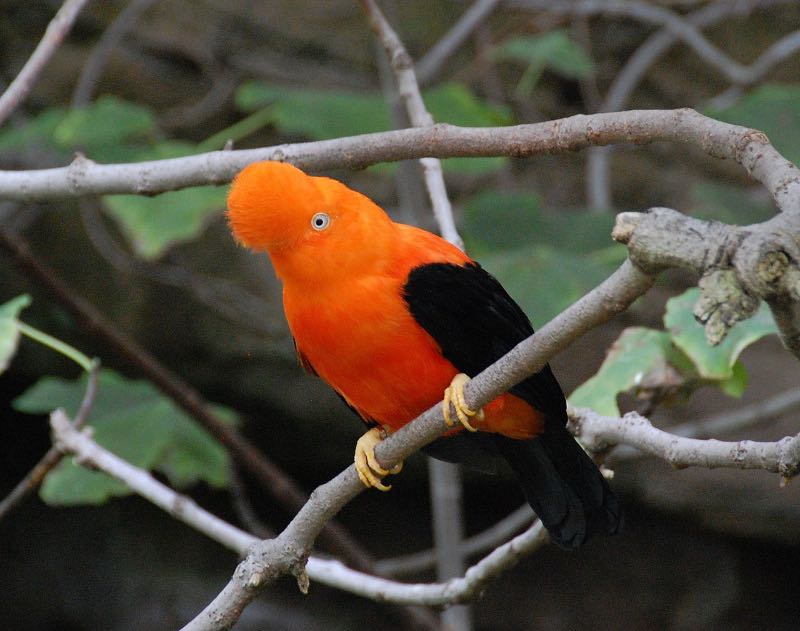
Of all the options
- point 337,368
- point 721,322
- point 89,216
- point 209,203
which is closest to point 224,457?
point 209,203

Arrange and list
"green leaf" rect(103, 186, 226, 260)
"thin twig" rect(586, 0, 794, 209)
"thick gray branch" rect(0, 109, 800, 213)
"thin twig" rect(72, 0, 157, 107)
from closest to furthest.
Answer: "thick gray branch" rect(0, 109, 800, 213)
"green leaf" rect(103, 186, 226, 260)
"thin twig" rect(72, 0, 157, 107)
"thin twig" rect(586, 0, 794, 209)

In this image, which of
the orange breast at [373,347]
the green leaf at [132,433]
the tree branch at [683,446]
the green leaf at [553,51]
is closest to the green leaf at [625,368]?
the tree branch at [683,446]

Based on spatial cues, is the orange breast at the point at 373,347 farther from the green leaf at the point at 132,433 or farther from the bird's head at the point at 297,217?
the green leaf at the point at 132,433

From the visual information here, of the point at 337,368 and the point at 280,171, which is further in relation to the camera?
the point at 337,368

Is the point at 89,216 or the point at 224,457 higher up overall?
the point at 89,216

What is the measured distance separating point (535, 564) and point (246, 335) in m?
1.76

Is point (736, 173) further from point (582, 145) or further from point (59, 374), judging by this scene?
point (582, 145)

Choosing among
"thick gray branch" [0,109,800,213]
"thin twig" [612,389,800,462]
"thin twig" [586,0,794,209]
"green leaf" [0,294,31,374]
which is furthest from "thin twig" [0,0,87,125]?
"thin twig" [586,0,794,209]

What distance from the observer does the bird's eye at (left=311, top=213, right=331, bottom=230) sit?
1721 mm

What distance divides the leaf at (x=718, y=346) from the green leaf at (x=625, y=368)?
0.06m

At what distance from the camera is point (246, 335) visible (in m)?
4.37

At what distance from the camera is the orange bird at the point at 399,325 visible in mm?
1724

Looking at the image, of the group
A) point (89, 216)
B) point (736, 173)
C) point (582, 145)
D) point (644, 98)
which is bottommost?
point (582, 145)

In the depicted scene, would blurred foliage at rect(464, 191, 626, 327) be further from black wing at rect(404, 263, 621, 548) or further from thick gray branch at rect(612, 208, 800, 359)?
thick gray branch at rect(612, 208, 800, 359)
